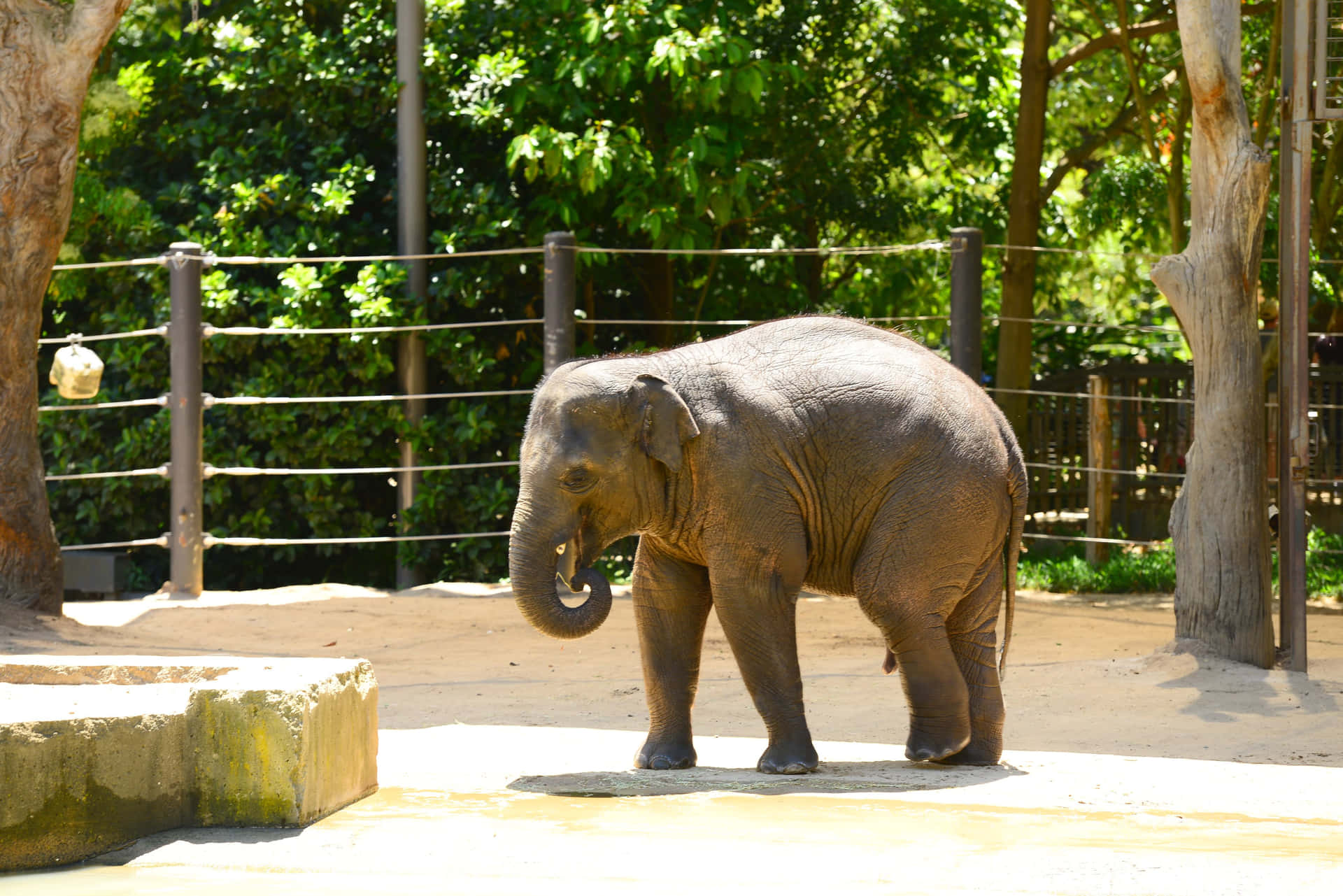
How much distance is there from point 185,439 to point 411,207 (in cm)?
217

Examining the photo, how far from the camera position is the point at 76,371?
8586mm

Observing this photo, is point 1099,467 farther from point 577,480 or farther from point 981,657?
point 577,480

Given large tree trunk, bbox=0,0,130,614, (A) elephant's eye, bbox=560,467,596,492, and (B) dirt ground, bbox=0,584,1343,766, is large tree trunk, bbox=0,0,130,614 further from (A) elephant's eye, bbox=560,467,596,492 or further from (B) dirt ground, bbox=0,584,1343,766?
(A) elephant's eye, bbox=560,467,596,492

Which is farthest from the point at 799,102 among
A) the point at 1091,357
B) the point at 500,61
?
the point at 1091,357

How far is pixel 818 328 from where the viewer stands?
16.2 ft

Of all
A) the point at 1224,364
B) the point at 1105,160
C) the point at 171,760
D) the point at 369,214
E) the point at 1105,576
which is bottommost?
the point at 1105,576

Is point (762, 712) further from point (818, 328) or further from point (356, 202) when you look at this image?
point (356, 202)

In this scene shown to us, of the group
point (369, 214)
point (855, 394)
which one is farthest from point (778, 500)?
point (369, 214)

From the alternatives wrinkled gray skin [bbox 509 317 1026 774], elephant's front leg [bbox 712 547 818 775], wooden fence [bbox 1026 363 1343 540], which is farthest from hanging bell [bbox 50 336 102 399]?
wooden fence [bbox 1026 363 1343 540]

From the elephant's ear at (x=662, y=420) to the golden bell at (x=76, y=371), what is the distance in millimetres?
5020

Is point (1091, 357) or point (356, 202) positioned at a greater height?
point (356, 202)

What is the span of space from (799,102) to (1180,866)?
29.1ft

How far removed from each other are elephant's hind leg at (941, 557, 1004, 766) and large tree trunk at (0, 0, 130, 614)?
457 centimetres

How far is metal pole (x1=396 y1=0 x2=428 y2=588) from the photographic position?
9.94 m
